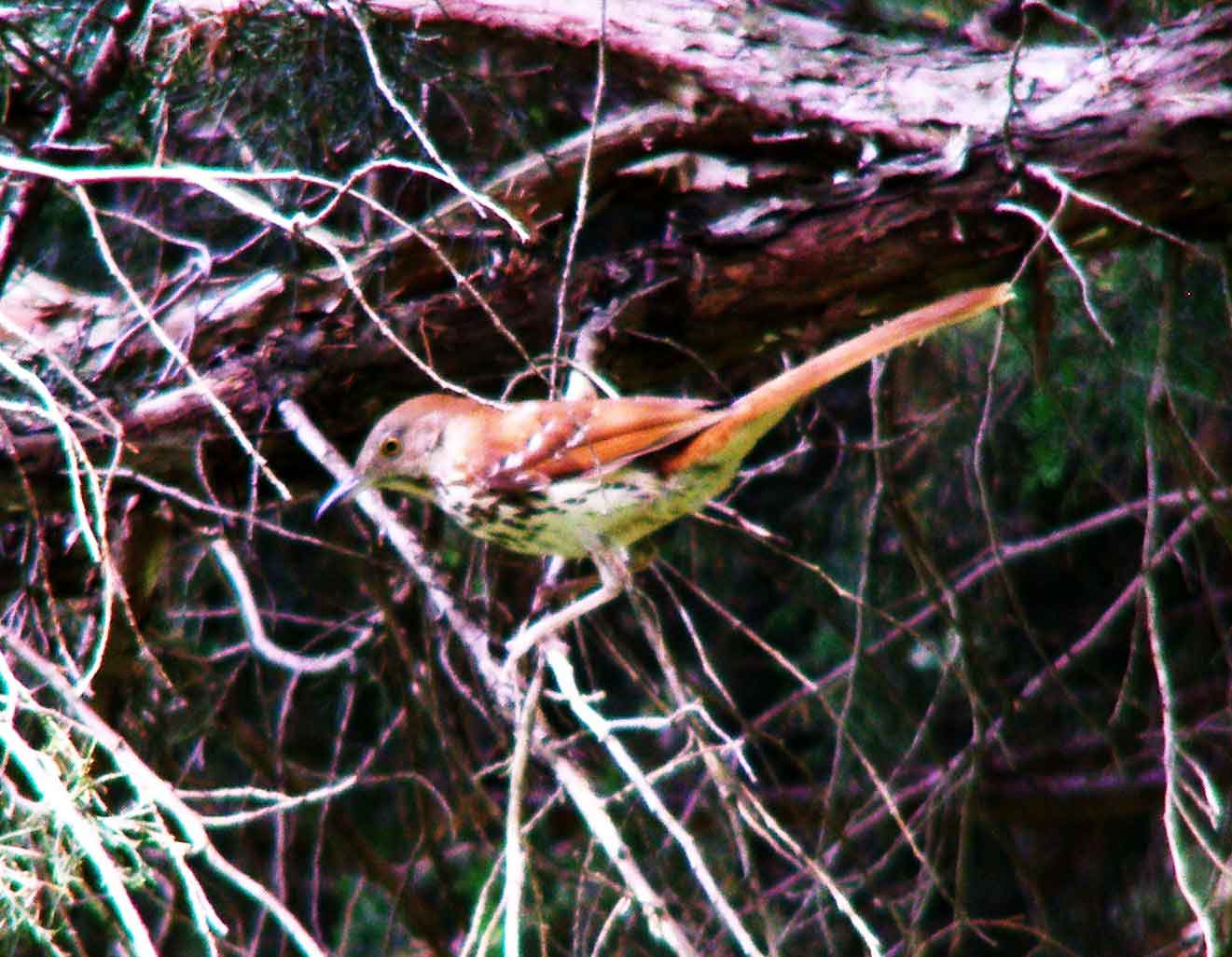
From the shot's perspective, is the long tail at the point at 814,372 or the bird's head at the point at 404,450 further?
the bird's head at the point at 404,450

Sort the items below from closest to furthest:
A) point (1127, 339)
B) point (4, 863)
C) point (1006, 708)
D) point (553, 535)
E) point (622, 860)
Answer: point (622, 860), point (4, 863), point (553, 535), point (1006, 708), point (1127, 339)

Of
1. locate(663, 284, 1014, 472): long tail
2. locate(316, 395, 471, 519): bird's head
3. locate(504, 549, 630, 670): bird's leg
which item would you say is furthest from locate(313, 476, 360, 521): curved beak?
locate(663, 284, 1014, 472): long tail

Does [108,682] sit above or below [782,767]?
above

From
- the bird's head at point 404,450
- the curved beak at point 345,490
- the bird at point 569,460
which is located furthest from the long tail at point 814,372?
the curved beak at point 345,490

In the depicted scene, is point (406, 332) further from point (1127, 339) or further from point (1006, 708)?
point (1127, 339)

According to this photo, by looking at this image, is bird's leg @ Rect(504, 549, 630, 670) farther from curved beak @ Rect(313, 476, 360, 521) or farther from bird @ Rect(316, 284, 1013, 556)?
curved beak @ Rect(313, 476, 360, 521)

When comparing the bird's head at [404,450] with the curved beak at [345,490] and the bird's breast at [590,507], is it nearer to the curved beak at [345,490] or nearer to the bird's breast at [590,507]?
the curved beak at [345,490]

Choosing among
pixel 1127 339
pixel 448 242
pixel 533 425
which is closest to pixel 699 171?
pixel 448 242

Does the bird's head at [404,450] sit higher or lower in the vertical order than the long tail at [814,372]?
lower
